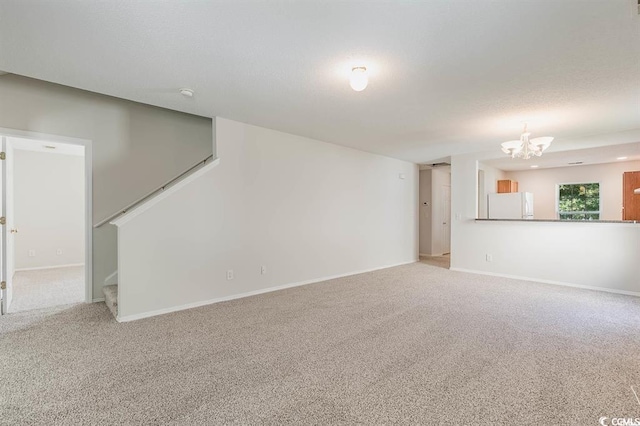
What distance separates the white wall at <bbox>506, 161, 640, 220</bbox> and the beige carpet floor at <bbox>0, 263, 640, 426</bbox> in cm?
449

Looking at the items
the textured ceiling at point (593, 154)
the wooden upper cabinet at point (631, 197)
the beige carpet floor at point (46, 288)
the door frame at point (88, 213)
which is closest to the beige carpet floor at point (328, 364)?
the door frame at point (88, 213)

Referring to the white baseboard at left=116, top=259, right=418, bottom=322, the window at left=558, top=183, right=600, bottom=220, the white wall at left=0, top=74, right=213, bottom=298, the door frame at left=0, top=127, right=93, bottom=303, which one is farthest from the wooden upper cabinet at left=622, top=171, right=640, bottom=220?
the door frame at left=0, top=127, right=93, bottom=303

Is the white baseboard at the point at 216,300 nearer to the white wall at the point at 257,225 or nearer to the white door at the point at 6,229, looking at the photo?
the white wall at the point at 257,225

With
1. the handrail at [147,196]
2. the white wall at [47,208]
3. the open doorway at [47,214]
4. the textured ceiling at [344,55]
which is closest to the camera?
the textured ceiling at [344,55]

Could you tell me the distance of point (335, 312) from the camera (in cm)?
338

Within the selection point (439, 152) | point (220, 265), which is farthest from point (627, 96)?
point (220, 265)

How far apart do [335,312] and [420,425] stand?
72.7 inches

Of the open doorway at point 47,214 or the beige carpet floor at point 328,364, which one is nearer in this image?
the beige carpet floor at point 328,364

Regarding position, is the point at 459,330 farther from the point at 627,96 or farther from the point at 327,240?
the point at 627,96

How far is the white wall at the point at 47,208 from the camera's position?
19.2ft

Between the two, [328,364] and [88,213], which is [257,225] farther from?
[328,364]

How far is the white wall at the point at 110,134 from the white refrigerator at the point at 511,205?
6095 millimetres

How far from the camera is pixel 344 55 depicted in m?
2.32

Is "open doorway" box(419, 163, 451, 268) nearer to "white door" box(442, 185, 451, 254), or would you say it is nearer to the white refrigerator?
"white door" box(442, 185, 451, 254)
